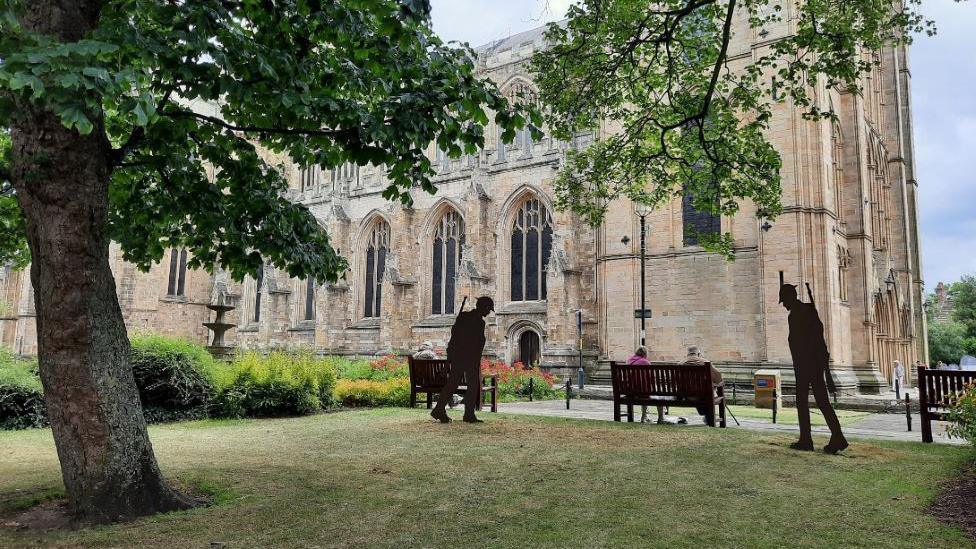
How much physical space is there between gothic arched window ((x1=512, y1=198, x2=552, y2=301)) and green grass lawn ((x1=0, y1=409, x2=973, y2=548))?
1840 cm

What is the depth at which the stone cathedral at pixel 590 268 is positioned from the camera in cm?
1948

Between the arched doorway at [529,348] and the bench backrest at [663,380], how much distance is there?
52.6 ft

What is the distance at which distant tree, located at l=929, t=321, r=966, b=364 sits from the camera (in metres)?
48.9

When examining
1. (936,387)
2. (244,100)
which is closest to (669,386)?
(936,387)

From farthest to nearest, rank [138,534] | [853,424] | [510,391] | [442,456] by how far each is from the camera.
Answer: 1. [510,391]
2. [853,424]
3. [442,456]
4. [138,534]

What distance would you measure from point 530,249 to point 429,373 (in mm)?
16819

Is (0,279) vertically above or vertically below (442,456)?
above

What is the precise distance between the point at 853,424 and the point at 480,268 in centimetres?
1733

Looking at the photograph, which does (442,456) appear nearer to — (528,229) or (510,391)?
(510,391)

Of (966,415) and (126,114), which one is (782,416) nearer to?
(966,415)

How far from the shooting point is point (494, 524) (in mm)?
4160

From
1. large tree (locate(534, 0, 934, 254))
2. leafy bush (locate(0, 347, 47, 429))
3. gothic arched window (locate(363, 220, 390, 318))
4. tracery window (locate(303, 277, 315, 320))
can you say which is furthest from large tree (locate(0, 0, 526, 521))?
tracery window (locate(303, 277, 315, 320))

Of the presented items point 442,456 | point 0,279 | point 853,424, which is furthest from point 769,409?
point 0,279

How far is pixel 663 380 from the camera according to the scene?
9.51 metres
